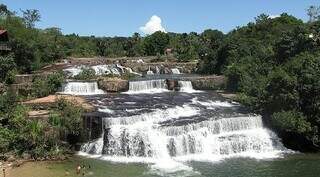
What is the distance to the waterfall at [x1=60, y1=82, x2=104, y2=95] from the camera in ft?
134

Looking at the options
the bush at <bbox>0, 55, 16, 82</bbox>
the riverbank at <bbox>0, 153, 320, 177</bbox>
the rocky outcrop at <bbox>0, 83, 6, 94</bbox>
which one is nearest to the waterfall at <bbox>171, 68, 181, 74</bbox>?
the bush at <bbox>0, 55, 16, 82</bbox>

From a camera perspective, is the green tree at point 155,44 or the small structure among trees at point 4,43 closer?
the small structure among trees at point 4,43

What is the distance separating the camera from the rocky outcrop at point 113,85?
41.9 m

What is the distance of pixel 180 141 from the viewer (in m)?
28.8

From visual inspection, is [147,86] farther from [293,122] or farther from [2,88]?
[293,122]

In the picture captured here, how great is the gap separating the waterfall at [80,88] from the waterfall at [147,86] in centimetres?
273

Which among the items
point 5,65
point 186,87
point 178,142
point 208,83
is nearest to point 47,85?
point 5,65

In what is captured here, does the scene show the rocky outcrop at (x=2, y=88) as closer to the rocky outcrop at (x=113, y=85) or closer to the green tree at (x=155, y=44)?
the rocky outcrop at (x=113, y=85)

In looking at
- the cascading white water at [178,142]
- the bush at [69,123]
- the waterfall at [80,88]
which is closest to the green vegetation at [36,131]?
the bush at [69,123]

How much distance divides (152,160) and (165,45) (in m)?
64.5

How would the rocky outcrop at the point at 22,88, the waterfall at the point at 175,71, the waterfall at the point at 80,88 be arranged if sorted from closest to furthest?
the rocky outcrop at the point at 22,88, the waterfall at the point at 80,88, the waterfall at the point at 175,71

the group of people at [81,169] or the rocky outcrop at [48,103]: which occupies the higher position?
the rocky outcrop at [48,103]

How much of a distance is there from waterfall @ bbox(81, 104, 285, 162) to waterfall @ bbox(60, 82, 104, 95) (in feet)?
36.6

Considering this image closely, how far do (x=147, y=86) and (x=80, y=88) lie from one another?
19.0ft
